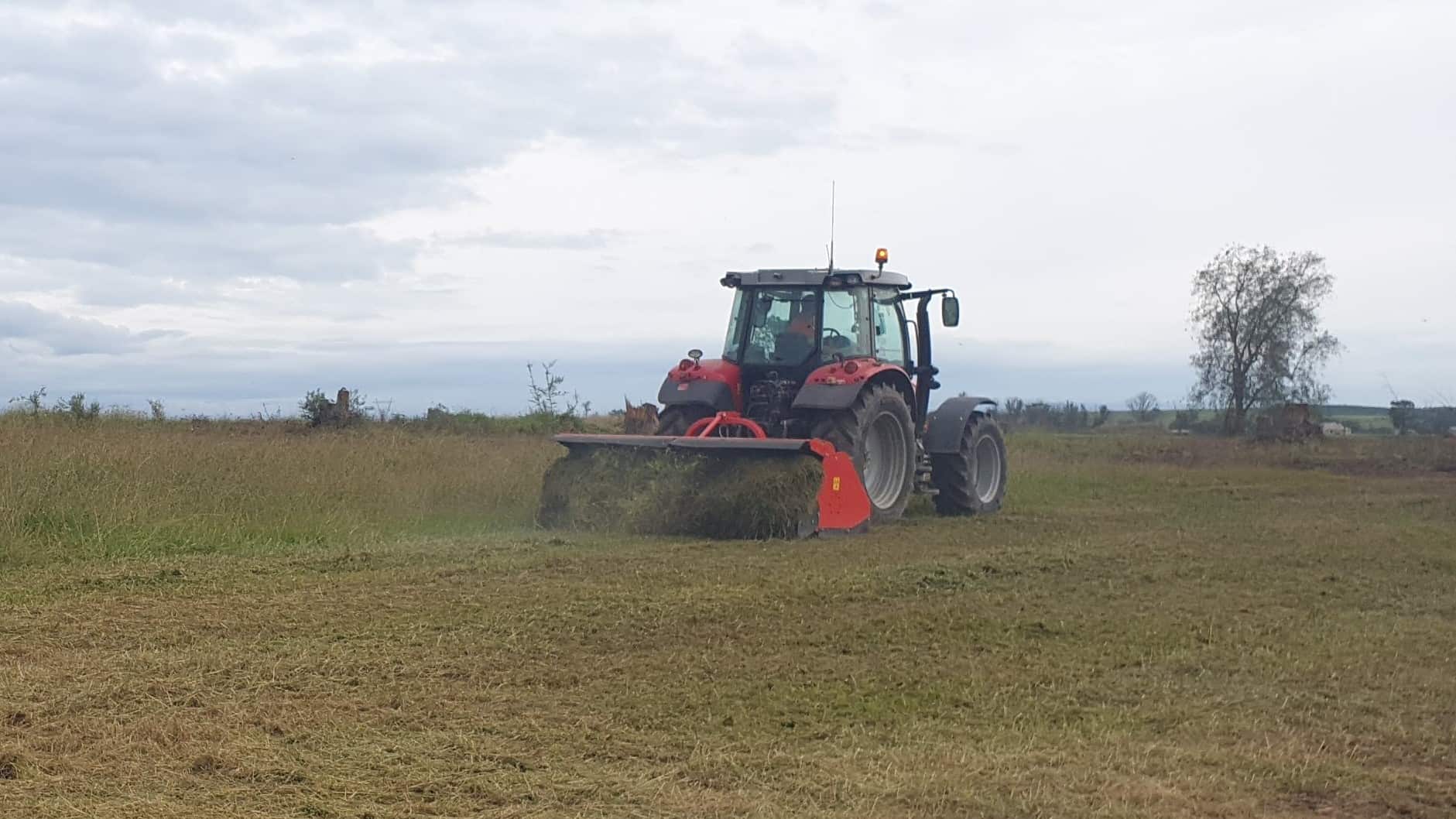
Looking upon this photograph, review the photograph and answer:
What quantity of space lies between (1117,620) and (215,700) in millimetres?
3825

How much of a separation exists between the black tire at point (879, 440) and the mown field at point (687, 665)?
97cm

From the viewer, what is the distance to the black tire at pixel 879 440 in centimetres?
948

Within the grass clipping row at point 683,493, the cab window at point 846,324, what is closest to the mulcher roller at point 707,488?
the grass clipping row at point 683,493

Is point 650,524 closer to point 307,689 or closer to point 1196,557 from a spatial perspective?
point 1196,557

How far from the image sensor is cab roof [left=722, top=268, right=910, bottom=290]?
33.8ft

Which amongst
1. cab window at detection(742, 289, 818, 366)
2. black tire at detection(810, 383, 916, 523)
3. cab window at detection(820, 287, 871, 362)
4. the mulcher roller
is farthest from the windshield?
the mulcher roller

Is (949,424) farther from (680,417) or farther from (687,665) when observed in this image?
(687,665)

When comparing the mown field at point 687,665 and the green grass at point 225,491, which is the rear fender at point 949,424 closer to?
the mown field at point 687,665

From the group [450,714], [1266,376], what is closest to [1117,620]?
[450,714]

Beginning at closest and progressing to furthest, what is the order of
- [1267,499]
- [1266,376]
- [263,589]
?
[263,589] → [1267,499] → [1266,376]

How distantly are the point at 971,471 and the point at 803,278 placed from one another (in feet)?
7.74

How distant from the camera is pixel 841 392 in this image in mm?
9492

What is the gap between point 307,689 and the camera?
4586mm

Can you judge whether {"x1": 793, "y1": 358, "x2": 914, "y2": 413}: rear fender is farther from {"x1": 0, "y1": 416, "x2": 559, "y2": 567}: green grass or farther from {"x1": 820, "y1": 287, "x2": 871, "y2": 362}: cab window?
{"x1": 0, "y1": 416, "x2": 559, "y2": 567}: green grass
